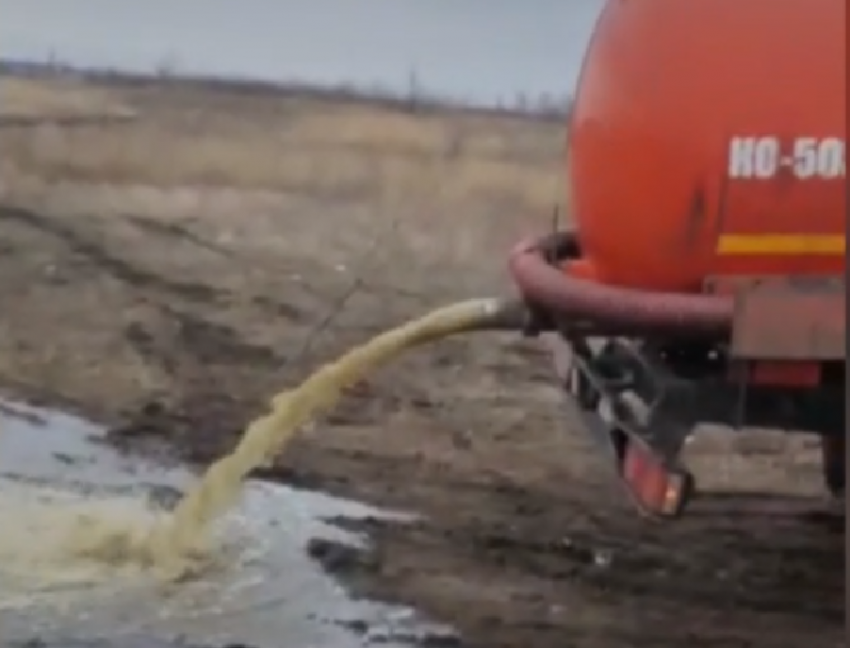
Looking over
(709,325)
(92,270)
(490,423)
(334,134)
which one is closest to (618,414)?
(709,325)

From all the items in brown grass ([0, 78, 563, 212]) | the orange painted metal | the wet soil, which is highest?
the orange painted metal

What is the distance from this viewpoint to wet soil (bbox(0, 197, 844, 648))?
16.7 ft

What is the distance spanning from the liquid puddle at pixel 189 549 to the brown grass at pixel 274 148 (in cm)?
416

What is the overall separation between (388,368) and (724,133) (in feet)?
12.8

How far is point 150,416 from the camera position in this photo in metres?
7.18

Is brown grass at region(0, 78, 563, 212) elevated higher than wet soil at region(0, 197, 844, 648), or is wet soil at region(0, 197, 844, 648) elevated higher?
brown grass at region(0, 78, 563, 212)

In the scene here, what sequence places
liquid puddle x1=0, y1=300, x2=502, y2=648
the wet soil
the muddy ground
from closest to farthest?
liquid puddle x1=0, y1=300, x2=502, y2=648 < the wet soil < the muddy ground

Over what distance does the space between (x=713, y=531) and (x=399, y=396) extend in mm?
2094

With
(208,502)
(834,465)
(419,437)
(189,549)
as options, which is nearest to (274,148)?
(419,437)

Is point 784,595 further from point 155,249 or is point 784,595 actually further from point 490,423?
point 155,249

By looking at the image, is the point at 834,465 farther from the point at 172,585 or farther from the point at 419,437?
the point at 419,437

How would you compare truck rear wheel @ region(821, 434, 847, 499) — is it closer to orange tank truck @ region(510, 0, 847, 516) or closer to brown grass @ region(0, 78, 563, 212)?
orange tank truck @ region(510, 0, 847, 516)

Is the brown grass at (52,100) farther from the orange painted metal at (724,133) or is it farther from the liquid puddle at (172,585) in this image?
the orange painted metal at (724,133)

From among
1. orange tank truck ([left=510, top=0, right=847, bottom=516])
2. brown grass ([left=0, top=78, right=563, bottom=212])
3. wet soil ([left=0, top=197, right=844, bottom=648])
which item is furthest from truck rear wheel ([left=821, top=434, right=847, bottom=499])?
brown grass ([left=0, top=78, right=563, bottom=212])
